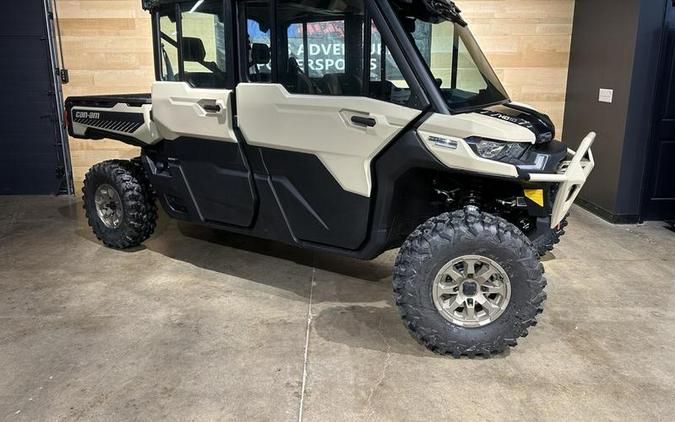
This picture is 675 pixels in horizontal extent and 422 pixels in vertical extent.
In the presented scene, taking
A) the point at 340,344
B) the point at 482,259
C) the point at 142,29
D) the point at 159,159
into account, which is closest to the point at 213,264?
the point at 159,159

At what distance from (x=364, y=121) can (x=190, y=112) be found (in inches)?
55.3

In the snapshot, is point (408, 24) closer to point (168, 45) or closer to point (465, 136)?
point (465, 136)

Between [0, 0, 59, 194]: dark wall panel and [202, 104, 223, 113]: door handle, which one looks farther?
[0, 0, 59, 194]: dark wall panel

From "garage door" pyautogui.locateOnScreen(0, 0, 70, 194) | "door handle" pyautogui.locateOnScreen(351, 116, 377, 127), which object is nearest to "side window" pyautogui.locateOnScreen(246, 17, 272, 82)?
"door handle" pyautogui.locateOnScreen(351, 116, 377, 127)

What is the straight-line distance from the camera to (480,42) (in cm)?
615

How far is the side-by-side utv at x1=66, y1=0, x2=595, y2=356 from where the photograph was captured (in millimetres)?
2793

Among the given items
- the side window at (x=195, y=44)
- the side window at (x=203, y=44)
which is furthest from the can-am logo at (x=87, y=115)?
the side window at (x=203, y=44)

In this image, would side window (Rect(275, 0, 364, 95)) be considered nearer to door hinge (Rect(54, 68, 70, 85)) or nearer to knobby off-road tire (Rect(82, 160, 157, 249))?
knobby off-road tire (Rect(82, 160, 157, 249))

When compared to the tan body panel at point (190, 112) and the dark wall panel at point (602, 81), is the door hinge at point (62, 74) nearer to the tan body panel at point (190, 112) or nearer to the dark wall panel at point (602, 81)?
the tan body panel at point (190, 112)

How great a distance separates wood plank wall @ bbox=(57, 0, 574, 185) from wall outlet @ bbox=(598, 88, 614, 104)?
81cm

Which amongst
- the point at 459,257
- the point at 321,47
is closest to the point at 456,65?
the point at 321,47

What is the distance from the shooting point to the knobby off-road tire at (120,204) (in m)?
4.45

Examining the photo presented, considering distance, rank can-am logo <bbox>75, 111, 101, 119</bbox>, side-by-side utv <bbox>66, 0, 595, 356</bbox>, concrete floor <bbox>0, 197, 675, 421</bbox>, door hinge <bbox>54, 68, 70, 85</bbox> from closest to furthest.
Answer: concrete floor <bbox>0, 197, 675, 421</bbox>
side-by-side utv <bbox>66, 0, 595, 356</bbox>
can-am logo <bbox>75, 111, 101, 119</bbox>
door hinge <bbox>54, 68, 70, 85</bbox>

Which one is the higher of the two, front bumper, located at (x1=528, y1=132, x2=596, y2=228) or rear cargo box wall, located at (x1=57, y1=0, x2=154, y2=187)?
rear cargo box wall, located at (x1=57, y1=0, x2=154, y2=187)
